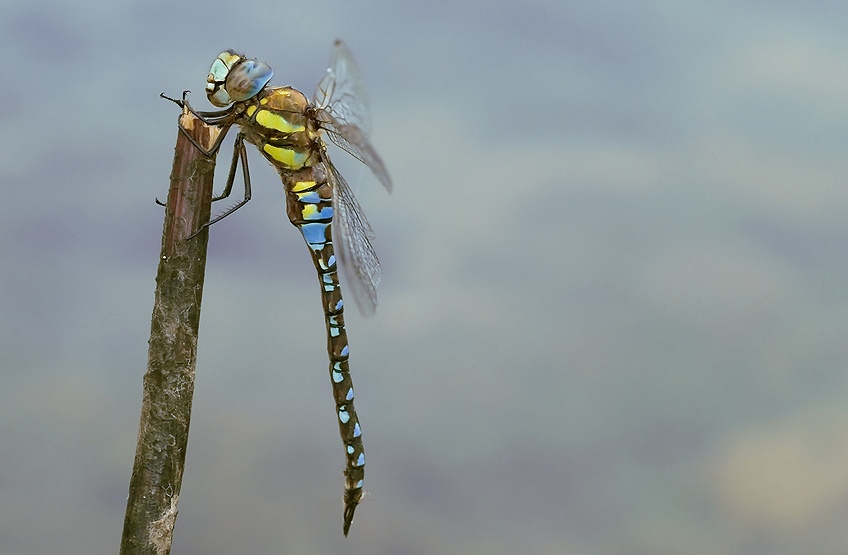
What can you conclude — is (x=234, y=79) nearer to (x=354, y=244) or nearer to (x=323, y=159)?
(x=323, y=159)

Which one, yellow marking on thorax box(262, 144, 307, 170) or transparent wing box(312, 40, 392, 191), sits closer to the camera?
yellow marking on thorax box(262, 144, 307, 170)

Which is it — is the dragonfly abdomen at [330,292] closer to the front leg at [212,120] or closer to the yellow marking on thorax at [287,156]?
the yellow marking on thorax at [287,156]

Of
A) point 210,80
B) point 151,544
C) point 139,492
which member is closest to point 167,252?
point 210,80

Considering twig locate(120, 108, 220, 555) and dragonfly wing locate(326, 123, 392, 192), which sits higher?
dragonfly wing locate(326, 123, 392, 192)

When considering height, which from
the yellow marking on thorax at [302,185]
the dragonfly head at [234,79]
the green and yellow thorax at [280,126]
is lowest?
the yellow marking on thorax at [302,185]

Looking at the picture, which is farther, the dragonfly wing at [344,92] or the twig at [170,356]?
the dragonfly wing at [344,92]

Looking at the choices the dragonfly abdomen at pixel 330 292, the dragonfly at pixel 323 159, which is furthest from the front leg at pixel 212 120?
the dragonfly abdomen at pixel 330 292

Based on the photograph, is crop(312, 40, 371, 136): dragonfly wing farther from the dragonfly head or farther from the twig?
the twig

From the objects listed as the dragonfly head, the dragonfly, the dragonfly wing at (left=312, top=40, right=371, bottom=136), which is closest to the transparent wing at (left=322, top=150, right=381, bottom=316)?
the dragonfly
